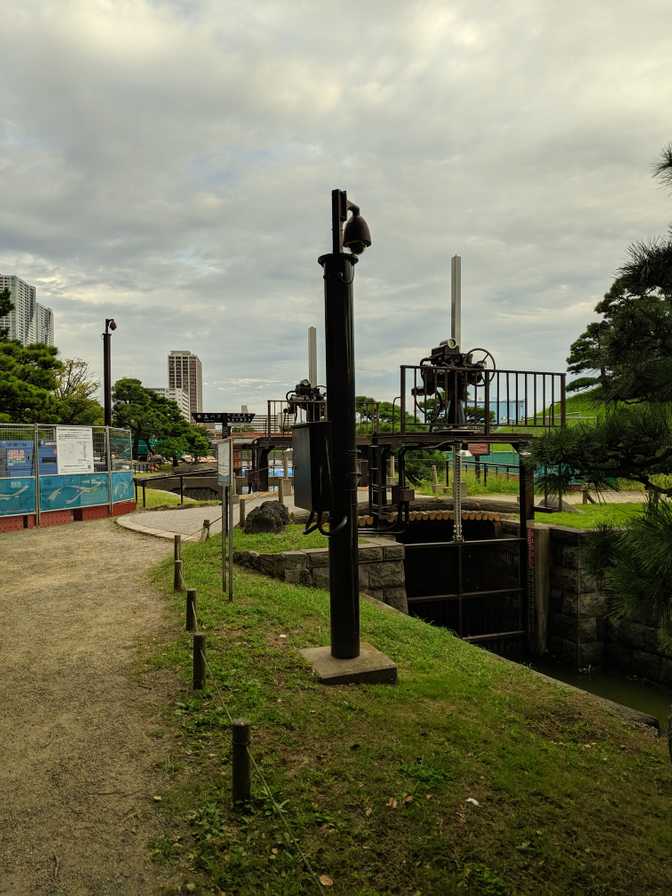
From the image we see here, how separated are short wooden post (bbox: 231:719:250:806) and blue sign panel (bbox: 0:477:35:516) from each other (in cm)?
1173

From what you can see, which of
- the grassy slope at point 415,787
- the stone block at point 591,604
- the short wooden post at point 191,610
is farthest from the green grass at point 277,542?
the stone block at point 591,604

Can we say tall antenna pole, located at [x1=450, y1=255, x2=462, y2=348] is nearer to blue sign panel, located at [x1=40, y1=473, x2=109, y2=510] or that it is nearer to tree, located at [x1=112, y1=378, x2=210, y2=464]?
blue sign panel, located at [x1=40, y1=473, x2=109, y2=510]

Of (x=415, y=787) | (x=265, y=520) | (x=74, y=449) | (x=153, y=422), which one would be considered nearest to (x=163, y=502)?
(x=74, y=449)

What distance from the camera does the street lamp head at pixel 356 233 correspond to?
14.5 feet

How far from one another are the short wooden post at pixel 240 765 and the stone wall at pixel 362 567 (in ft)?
17.3

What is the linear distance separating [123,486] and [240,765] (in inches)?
546

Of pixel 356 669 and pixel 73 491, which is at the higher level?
pixel 73 491

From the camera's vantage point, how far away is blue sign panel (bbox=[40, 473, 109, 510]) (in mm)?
13359

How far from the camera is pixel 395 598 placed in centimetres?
955

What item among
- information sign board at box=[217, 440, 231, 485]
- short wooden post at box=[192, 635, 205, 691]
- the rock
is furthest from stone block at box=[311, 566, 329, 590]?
short wooden post at box=[192, 635, 205, 691]

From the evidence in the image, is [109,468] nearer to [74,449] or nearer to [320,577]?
[74,449]

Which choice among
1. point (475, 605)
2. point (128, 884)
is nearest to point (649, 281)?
point (128, 884)

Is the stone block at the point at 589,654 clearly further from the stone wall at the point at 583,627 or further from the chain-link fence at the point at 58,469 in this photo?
the chain-link fence at the point at 58,469

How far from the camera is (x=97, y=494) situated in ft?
48.1
